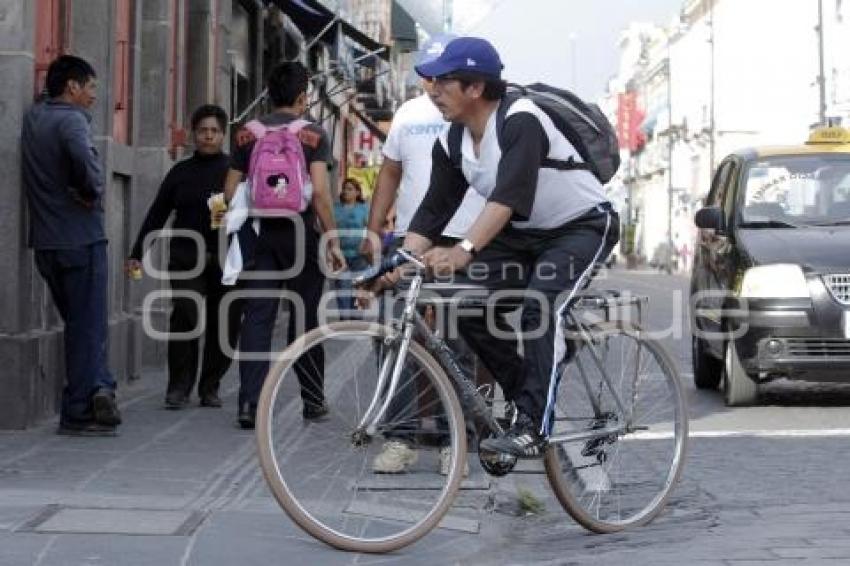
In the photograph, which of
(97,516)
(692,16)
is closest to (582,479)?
(97,516)

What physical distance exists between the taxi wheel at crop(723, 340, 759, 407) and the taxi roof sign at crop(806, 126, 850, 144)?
2.08m

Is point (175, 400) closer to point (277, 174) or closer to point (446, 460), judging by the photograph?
point (277, 174)

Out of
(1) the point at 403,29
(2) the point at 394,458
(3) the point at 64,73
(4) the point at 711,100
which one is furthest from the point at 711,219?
(4) the point at 711,100

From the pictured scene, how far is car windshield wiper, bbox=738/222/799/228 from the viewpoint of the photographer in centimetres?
1202

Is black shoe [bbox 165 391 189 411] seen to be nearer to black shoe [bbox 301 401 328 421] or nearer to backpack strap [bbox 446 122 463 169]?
backpack strap [bbox 446 122 463 169]

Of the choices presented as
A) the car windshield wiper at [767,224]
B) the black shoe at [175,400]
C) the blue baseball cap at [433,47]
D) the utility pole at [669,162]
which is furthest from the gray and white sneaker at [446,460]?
the utility pole at [669,162]

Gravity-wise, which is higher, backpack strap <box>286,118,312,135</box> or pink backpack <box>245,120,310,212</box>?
backpack strap <box>286,118,312,135</box>

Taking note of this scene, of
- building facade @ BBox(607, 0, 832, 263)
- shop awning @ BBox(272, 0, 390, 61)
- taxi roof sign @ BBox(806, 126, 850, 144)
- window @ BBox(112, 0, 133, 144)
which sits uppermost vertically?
building facade @ BBox(607, 0, 832, 263)

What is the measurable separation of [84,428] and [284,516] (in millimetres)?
2728

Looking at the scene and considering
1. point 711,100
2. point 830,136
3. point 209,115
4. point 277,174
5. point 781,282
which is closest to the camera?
point 277,174

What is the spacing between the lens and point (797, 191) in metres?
12.3

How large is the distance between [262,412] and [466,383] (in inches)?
31.4

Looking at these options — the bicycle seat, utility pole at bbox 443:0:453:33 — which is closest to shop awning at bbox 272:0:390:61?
the bicycle seat

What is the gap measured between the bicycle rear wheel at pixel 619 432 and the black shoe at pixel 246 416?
3045 millimetres
